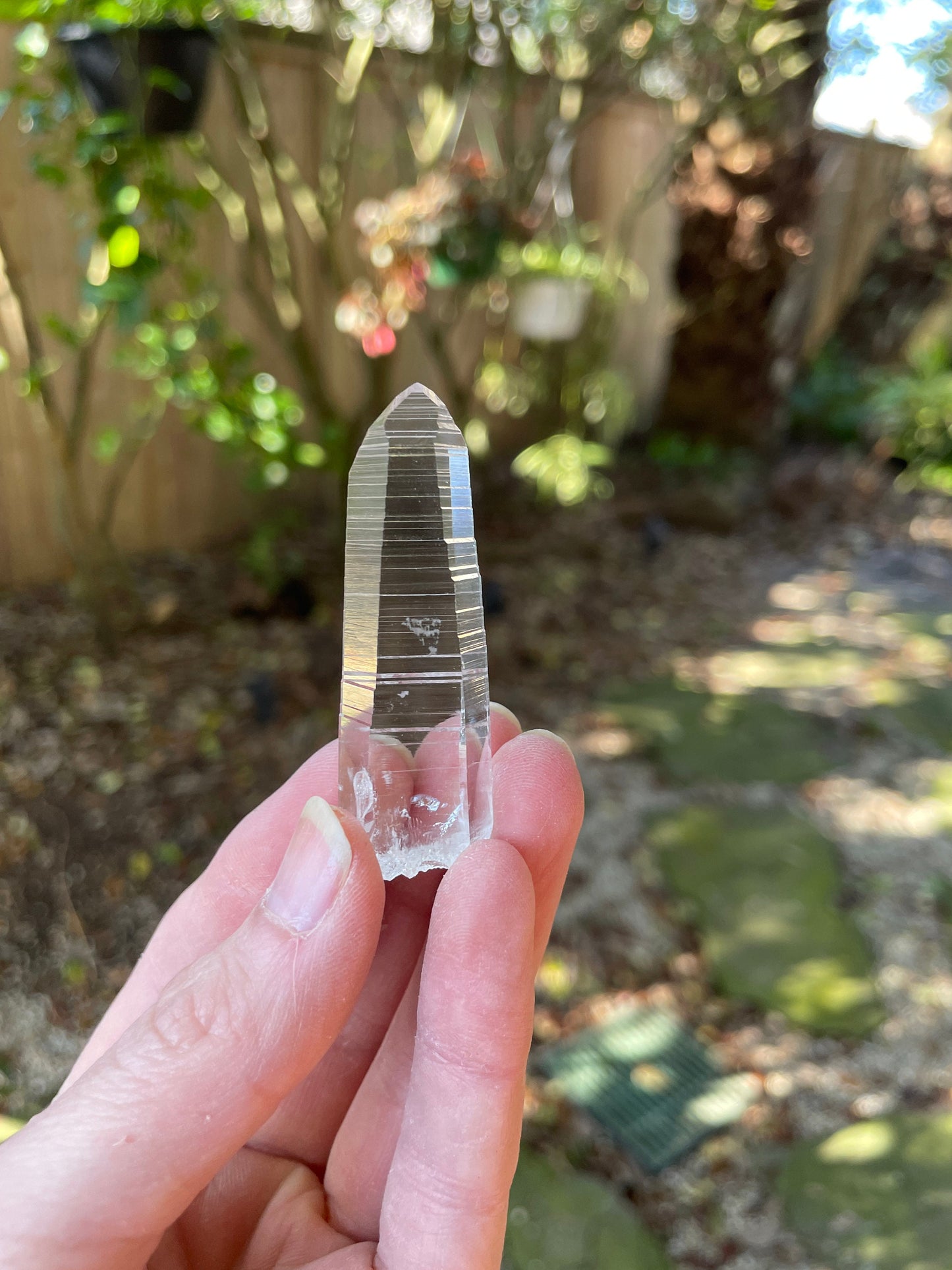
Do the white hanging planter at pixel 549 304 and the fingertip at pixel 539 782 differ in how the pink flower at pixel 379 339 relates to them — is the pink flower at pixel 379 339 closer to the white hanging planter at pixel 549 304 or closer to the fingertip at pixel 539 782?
the white hanging planter at pixel 549 304

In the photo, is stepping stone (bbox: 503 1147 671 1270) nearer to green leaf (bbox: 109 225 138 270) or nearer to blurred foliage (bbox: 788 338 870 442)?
green leaf (bbox: 109 225 138 270)

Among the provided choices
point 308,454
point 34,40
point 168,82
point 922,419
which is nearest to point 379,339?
point 308,454

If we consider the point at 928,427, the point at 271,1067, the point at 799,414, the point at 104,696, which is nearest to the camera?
the point at 271,1067

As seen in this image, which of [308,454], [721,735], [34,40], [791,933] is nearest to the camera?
[34,40]

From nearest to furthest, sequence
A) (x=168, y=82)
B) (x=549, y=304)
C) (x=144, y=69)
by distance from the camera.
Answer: (x=168, y=82)
(x=144, y=69)
(x=549, y=304)

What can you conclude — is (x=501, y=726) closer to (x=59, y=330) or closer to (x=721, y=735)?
(x=59, y=330)

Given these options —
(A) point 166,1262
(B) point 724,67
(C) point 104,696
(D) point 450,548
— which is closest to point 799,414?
(B) point 724,67

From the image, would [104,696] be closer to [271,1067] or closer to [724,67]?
[271,1067]

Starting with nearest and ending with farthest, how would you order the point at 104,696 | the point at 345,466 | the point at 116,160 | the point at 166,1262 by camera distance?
1. the point at 166,1262
2. the point at 116,160
3. the point at 104,696
4. the point at 345,466
